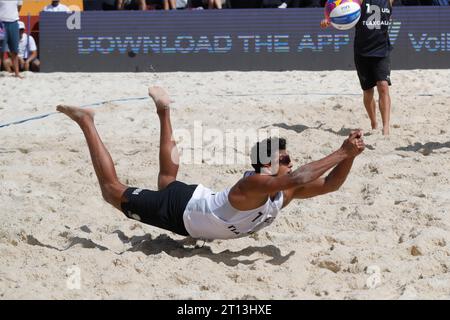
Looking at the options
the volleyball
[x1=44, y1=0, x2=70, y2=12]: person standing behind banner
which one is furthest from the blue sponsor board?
the volleyball

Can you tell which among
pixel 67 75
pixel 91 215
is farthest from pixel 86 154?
pixel 67 75

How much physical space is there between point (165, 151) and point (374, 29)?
3.51 metres

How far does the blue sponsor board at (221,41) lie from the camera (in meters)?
13.1

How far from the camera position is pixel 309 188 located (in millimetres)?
5727

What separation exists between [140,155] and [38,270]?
3.08 meters

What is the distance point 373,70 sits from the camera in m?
9.01

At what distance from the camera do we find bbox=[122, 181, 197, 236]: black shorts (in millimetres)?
5672

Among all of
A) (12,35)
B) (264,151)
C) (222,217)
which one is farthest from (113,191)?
(12,35)

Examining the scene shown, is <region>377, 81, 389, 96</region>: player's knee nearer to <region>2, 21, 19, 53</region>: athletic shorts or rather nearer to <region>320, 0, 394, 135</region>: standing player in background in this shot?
<region>320, 0, 394, 135</region>: standing player in background

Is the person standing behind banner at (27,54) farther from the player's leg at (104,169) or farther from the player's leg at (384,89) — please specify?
the player's leg at (104,169)

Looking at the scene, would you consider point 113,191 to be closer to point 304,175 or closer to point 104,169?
point 104,169

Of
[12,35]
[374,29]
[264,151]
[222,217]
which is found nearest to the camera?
[264,151]

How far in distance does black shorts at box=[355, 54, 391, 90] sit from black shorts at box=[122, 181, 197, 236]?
3719mm
